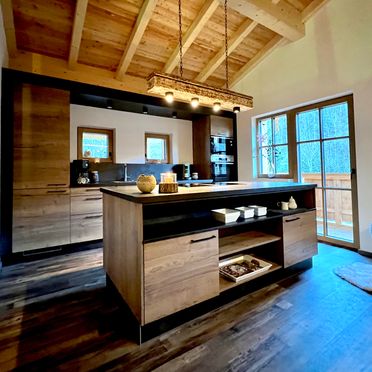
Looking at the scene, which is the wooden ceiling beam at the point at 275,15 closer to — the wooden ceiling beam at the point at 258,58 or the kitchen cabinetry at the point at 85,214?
the wooden ceiling beam at the point at 258,58

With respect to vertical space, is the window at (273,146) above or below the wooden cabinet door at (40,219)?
above

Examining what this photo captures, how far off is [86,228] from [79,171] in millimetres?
903

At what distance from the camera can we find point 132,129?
14.2 feet

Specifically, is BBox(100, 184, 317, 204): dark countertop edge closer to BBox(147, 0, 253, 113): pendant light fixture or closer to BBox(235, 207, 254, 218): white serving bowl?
BBox(235, 207, 254, 218): white serving bowl

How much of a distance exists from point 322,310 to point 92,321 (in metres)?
1.76

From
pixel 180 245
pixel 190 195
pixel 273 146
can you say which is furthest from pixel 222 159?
pixel 180 245

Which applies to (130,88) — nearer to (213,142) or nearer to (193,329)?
(213,142)

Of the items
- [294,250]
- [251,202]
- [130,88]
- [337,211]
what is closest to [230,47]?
[130,88]

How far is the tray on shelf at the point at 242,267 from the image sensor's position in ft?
6.70

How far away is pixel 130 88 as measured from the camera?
408cm

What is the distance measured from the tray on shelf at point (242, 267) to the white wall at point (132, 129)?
9.01ft

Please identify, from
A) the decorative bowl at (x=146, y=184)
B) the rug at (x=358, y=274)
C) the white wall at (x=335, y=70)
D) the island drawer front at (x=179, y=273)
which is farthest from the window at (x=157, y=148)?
the rug at (x=358, y=274)

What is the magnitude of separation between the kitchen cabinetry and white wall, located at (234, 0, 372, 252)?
3.30 metres

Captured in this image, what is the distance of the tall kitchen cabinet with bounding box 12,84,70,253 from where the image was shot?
2902 millimetres
